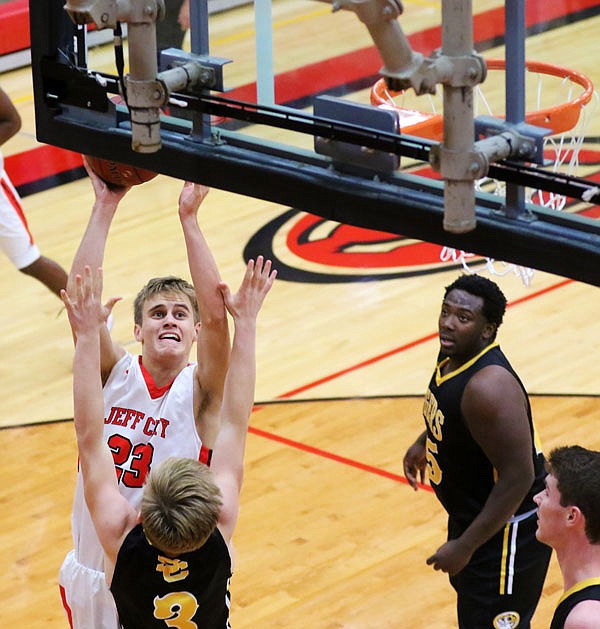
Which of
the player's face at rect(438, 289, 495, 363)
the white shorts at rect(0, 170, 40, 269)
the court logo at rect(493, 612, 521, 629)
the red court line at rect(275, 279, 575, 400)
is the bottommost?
the red court line at rect(275, 279, 575, 400)

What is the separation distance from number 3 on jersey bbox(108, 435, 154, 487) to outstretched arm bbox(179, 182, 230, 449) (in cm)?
17

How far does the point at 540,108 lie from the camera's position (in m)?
3.90

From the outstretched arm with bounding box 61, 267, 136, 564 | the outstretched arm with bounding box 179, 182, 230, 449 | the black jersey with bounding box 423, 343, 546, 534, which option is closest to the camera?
the outstretched arm with bounding box 61, 267, 136, 564

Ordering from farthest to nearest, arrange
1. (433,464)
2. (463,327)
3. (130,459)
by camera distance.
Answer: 1. (433,464)
2. (463,327)
3. (130,459)

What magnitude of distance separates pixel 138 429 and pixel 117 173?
29.9 inches

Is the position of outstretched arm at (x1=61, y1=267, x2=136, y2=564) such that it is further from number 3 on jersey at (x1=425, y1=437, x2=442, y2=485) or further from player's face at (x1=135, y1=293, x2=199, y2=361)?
number 3 on jersey at (x1=425, y1=437, x2=442, y2=485)

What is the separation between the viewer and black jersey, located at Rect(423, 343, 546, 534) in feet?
14.1

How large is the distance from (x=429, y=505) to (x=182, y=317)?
6.90ft

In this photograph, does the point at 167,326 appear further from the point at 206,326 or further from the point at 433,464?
the point at 433,464

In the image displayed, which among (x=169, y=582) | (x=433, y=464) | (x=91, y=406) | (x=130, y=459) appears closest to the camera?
(x=169, y=582)

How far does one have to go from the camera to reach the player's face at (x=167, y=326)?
425 cm

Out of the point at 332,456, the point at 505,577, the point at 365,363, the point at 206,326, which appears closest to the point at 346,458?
the point at 332,456

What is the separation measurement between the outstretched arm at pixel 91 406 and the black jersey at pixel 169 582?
9 cm

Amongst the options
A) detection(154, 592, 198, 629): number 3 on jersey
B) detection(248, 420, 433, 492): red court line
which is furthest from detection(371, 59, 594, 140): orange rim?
detection(248, 420, 433, 492): red court line
